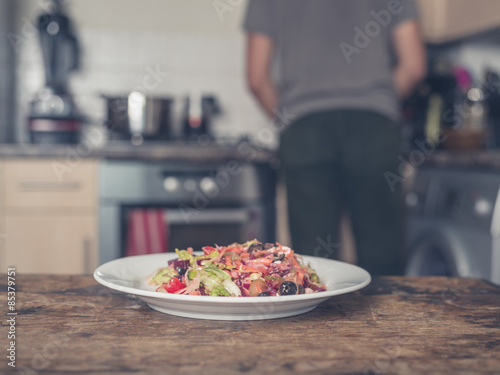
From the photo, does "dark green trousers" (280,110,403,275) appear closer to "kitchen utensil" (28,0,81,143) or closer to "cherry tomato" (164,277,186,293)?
"cherry tomato" (164,277,186,293)

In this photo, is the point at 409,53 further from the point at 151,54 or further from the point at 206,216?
the point at 151,54

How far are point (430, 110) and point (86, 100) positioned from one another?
1.54 metres

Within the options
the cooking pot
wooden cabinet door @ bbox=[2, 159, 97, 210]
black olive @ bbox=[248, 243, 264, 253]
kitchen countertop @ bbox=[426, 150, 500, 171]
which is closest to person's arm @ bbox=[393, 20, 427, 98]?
kitchen countertop @ bbox=[426, 150, 500, 171]

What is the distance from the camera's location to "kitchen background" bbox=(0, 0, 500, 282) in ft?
6.52

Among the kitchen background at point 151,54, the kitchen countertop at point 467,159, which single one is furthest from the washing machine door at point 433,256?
the kitchen background at point 151,54

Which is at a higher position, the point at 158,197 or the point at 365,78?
the point at 365,78

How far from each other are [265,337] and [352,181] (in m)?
1.11

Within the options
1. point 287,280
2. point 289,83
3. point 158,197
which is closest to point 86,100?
point 158,197

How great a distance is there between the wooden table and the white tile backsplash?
2094 mm

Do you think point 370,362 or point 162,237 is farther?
point 162,237

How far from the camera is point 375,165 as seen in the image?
163cm

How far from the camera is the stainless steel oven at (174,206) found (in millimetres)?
2096

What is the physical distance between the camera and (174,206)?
7.02 ft

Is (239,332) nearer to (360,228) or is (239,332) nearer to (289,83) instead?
(360,228)
